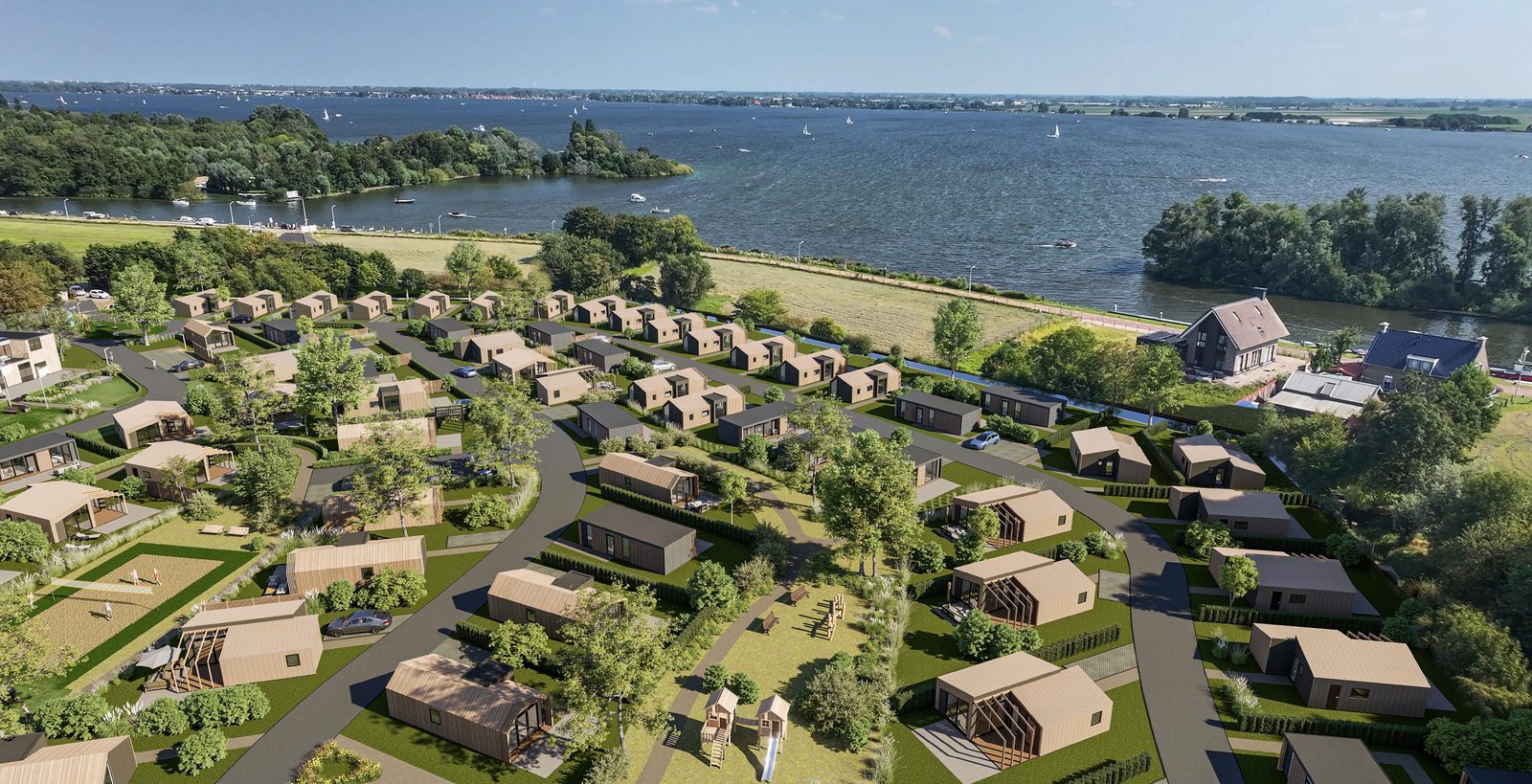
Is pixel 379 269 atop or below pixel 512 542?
atop

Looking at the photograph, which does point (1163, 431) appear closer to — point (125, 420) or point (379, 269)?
point (125, 420)

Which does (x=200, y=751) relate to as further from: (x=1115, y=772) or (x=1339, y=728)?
(x=1339, y=728)

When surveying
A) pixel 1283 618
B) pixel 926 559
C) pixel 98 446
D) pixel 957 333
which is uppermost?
pixel 957 333

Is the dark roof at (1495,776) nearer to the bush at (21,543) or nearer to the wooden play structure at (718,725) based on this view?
the wooden play structure at (718,725)

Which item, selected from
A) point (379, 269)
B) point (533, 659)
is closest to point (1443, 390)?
point (533, 659)

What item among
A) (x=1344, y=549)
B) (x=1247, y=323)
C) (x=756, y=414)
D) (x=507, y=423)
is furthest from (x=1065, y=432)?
(x=507, y=423)

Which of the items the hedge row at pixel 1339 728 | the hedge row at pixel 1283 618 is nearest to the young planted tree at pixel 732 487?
the hedge row at pixel 1283 618
